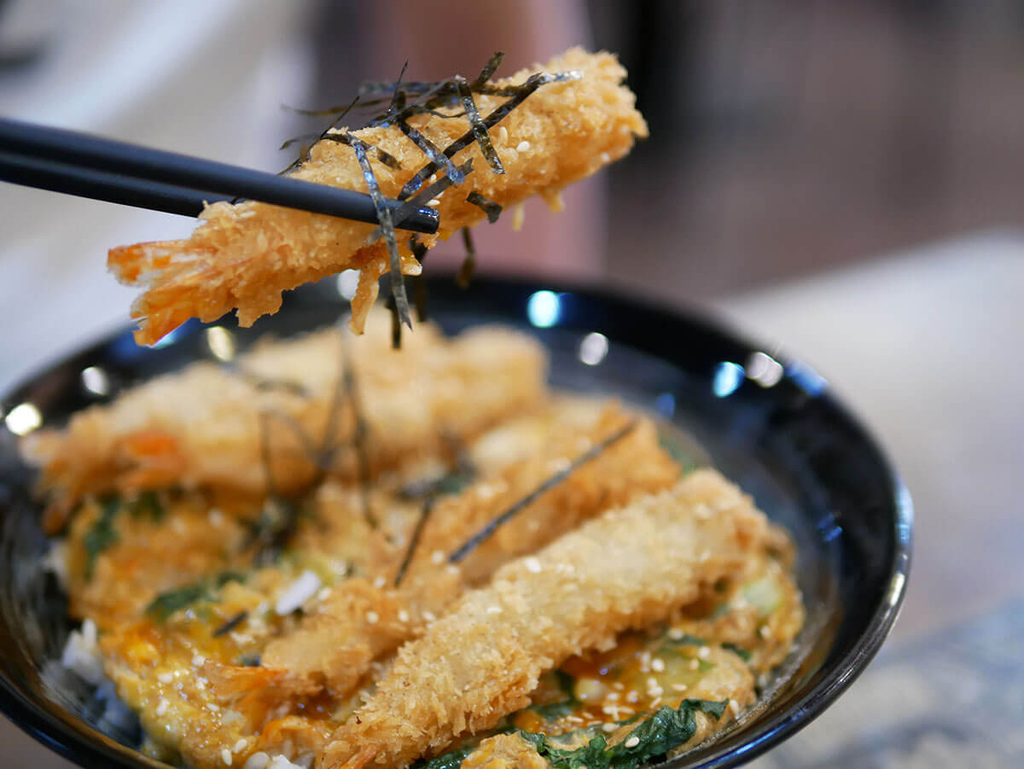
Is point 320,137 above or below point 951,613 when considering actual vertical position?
above

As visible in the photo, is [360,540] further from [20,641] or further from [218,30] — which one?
[218,30]

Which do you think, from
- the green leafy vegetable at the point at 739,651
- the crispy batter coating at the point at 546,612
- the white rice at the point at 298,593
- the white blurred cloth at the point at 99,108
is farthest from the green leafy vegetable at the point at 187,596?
the white blurred cloth at the point at 99,108

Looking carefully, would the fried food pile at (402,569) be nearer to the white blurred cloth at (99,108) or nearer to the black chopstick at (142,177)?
the black chopstick at (142,177)

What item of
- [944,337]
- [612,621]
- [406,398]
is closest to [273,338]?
[406,398]

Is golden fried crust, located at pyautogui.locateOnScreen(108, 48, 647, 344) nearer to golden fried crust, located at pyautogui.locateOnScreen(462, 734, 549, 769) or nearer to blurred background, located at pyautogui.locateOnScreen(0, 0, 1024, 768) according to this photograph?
blurred background, located at pyautogui.locateOnScreen(0, 0, 1024, 768)

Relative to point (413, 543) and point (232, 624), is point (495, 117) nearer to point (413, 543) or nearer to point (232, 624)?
point (413, 543)

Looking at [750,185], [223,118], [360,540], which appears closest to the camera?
[360,540]

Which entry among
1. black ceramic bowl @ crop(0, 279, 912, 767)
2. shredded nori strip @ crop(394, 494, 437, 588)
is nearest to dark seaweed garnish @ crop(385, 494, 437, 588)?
shredded nori strip @ crop(394, 494, 437, 588)
